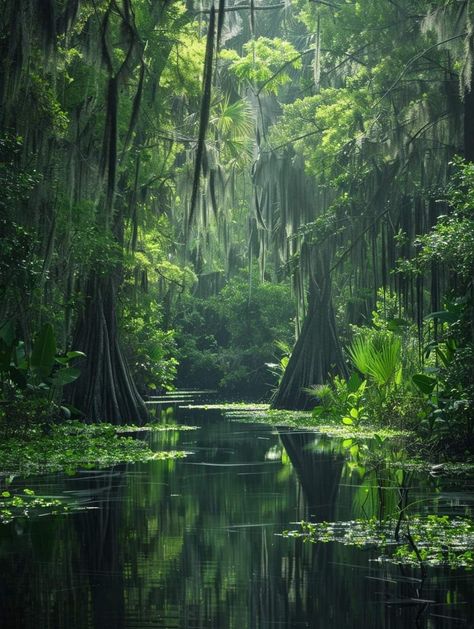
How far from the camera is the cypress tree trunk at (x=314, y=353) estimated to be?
28281mm

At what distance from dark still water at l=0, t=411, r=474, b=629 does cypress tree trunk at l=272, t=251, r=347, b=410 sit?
53.7ft

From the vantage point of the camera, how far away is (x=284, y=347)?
31.8 metres

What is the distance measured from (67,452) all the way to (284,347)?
17670 mm

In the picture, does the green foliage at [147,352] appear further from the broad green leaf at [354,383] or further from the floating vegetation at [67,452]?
the floating vegetation at [67,452]

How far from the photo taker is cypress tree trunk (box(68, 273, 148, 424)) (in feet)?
Result: 69.7

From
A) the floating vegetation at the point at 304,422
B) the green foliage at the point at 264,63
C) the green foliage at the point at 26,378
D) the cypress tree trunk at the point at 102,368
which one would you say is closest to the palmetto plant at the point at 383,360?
the floating vegetation at the point at 304,422

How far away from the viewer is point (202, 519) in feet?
29.6

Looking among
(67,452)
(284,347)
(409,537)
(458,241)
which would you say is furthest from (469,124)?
(284,347)

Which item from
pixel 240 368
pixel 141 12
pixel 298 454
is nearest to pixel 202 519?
pixel 298 454

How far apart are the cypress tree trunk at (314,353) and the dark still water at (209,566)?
645 inches

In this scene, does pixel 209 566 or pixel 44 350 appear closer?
pixel 209 566

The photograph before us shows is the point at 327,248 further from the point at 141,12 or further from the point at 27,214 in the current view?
the point at 27,214

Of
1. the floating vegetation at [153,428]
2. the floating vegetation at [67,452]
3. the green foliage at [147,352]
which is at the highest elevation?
the green foliage at [147,352]

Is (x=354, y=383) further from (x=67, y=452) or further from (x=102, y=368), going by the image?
(x=67, y=452)
